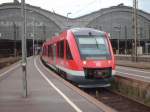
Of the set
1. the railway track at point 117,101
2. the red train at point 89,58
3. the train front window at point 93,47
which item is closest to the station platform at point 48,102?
the railway track at point 117,101

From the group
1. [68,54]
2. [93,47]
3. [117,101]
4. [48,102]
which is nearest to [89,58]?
[93,47]

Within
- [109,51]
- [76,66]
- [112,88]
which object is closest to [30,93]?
[76,66]

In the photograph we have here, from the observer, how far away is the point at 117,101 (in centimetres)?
2106

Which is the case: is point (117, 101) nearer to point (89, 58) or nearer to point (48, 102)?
point (89, 58)

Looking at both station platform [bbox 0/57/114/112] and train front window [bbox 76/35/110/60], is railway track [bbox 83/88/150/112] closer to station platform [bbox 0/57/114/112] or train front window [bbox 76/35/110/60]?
train front window [bbox 76/35/110/60]

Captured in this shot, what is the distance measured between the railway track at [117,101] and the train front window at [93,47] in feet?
6.62

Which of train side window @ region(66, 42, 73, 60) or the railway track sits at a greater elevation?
train side window @ region(66, 42, 73, 60)

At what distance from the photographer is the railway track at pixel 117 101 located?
58.6 ft

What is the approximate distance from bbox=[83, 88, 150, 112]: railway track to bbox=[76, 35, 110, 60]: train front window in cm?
202

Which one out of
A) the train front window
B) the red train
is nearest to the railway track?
the red train

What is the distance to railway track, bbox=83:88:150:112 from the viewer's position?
58.6 ft

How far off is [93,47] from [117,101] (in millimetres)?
3895

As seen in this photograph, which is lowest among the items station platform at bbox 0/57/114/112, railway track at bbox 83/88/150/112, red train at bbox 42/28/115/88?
railway track at bbox 83/88/150/112

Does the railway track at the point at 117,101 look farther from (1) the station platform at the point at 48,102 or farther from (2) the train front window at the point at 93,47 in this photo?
(1) the station platform at the point at 48,102
